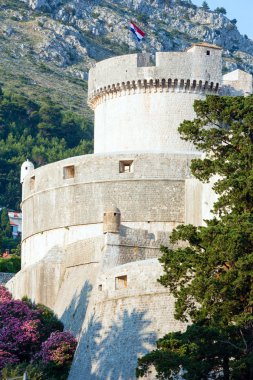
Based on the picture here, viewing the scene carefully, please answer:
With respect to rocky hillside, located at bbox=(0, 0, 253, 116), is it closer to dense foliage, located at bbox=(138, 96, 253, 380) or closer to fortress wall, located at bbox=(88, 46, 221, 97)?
fortress wall, located at bbox=(88, 46, 221, 97)

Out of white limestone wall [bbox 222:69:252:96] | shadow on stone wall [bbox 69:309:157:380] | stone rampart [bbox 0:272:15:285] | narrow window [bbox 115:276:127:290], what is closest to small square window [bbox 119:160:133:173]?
white limestone wall [bbox 222:69:252:96]

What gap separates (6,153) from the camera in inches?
4230

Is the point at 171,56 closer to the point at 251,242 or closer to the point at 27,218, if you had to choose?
the point at 27,218

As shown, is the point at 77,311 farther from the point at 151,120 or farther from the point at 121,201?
the point at 151,120

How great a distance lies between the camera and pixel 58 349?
37594 mm

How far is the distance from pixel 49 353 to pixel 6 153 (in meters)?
71.0

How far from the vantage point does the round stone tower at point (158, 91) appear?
4688 centimetres

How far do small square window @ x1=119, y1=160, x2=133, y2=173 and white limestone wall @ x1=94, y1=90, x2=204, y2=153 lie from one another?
8.37 ft

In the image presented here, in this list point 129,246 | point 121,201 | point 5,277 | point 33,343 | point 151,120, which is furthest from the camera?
point 5,277

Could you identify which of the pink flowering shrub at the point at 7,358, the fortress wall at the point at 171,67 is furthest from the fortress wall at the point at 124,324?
the fortress wall at the point at 171,67

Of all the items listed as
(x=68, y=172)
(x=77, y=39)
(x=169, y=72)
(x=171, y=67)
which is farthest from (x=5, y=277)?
(x=77, y=39)

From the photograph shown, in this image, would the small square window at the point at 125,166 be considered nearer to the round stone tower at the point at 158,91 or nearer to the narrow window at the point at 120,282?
the round stone tower at the point at 158,91

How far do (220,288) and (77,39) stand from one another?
106 metres

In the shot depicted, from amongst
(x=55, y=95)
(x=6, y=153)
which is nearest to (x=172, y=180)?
(x=6, y=153)
